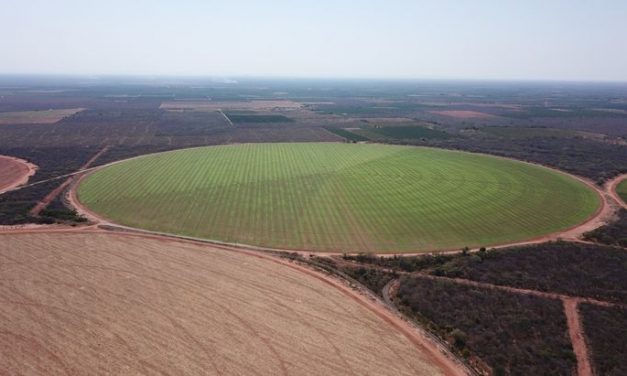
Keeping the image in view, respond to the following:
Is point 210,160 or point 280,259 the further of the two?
point 210,160

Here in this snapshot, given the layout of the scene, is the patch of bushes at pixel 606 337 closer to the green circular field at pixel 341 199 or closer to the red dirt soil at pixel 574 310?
the red dirt soil at pixel 574 310

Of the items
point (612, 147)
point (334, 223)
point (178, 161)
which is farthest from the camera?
point (612, 147)

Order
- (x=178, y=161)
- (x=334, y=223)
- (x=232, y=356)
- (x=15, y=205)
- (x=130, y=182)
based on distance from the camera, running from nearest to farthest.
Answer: (x=232, y=356) → (x=334, y=223) → (x=15, y=205) → (x=130, y=182) → (x=178, y=161)

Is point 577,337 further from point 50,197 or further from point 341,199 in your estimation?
point 50,197

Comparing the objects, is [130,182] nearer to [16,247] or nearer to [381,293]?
[16,247]

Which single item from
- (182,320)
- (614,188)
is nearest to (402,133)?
(614,188)

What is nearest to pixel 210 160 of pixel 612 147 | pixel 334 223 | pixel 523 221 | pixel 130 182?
pixel 130 182

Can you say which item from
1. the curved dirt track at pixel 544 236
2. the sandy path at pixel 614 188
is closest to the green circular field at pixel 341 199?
the curved dirt track at pixel 544 236
